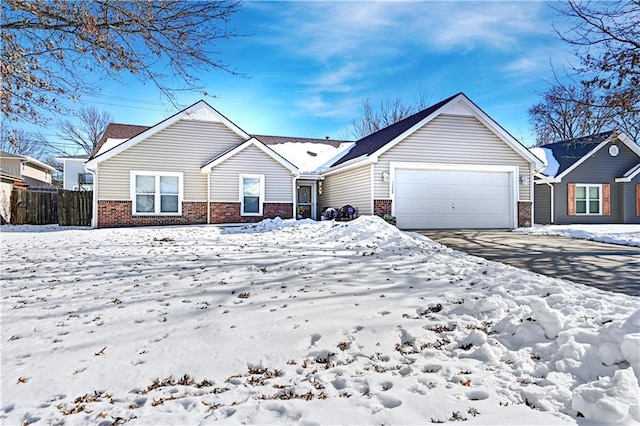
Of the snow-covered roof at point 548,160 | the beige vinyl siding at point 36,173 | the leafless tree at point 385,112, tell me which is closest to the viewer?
the snow-covered roof at point 548,160

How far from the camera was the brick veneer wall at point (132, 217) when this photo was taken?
49.4 feet

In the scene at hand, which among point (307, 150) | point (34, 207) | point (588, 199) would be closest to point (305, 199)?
point (307, 150)

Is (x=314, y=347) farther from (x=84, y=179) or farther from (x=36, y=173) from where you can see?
(x=36, y=173)

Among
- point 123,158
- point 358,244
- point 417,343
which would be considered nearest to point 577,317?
point 417,343

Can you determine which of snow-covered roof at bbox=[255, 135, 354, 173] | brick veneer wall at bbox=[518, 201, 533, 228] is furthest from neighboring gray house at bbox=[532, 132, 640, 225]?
snow-covered roof at bbox=[255, 135, 354, 173]

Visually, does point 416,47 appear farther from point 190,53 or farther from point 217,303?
point 217,303

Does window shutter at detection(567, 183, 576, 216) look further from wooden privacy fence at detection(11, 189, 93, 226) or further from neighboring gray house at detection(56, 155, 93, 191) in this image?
neighboring gray house at detection(56, 155, 93, 191)

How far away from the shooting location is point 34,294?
194 inches

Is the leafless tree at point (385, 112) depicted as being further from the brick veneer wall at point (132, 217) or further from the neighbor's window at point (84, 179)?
the neighbor's window at point (84, 179)

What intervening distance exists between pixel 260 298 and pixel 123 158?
43.1 feet

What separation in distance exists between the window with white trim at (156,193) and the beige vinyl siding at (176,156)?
0.22 meters

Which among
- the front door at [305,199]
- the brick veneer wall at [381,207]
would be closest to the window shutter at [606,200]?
→ the brick veneer wall at [381,207]

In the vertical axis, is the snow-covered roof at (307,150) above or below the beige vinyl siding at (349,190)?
above

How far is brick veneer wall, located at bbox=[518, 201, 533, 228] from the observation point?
1484cm
